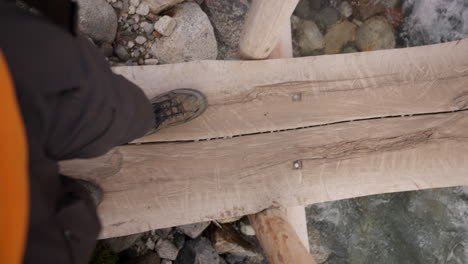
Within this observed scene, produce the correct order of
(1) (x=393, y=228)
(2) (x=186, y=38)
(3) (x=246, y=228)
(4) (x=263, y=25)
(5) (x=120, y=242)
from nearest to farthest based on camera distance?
(4) (x=263, y=25)
(5) (x=120, y=242)
(2) (x=186, y=38)
(3) (x=246, y=228)
(1) (x=393, y=228)

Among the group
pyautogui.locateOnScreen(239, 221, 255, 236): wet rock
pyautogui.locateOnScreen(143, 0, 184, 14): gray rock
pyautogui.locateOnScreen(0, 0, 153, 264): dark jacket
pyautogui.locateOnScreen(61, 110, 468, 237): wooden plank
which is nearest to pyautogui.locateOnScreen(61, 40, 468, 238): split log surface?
pyautogui.locateOnScreen(61, 110, 468, 237): wooden plank

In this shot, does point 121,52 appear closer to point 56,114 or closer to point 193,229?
point 193,229

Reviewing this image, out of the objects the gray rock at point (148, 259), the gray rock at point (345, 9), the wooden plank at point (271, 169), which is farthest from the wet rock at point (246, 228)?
the gray rock at point (345, 9)

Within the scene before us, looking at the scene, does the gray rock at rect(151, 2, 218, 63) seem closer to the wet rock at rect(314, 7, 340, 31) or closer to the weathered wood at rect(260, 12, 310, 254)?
the weathered wood at rect(260, 12, 310, 254)

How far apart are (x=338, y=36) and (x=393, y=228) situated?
1.90 meters

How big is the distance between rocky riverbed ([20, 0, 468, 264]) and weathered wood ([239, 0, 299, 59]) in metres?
0.90

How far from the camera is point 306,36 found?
3311mm

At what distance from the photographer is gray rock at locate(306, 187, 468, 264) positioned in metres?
3.29

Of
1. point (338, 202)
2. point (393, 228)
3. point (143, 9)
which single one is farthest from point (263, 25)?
point (393, 228)

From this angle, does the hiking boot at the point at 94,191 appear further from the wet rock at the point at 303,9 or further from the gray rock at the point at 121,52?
the wet rock at the point at 303,9

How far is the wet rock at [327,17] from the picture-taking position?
133 inches

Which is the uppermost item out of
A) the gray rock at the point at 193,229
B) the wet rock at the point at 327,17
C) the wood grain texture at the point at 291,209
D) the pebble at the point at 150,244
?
the wet rock at the point at 327,17

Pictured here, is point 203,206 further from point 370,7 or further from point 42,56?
point 370,7

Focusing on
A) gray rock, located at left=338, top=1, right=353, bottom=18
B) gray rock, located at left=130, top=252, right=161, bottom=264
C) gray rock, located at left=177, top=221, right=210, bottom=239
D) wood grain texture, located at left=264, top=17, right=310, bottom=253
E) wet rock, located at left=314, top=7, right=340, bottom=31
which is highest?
gray rock, located at left=338, top=1, right=353, bottom=18
